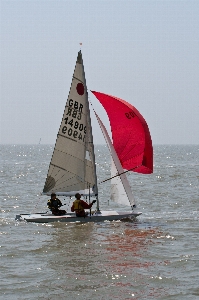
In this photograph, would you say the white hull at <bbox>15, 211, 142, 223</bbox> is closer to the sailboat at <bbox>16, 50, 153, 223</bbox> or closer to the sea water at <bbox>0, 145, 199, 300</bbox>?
the sailboat at <bbox>16, 50, 153, 223</bbox>

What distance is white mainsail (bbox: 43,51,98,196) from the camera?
26.0m

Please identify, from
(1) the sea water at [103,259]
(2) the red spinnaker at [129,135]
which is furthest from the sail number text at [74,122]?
(1) the sea water at [103,259]

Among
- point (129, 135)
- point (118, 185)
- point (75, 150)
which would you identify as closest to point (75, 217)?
→ point (118, 185)

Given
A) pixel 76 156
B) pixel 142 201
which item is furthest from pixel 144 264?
pixel 142 201

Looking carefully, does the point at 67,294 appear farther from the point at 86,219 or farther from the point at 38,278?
the point at 86,219

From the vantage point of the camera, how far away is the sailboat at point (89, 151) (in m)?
25.3

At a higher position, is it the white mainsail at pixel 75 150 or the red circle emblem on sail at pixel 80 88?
the red circle emblem on sail at pixel 80 88

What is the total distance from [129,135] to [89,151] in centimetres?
193

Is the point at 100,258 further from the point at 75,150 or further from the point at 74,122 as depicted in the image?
the point at 74,122

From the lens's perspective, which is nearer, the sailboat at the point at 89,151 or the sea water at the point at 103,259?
the sea water at the point at 103,259

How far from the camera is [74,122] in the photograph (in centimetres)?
2609

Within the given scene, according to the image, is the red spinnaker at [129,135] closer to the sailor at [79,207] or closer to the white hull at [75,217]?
the white hull at [75,217]

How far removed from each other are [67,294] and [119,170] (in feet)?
34.0

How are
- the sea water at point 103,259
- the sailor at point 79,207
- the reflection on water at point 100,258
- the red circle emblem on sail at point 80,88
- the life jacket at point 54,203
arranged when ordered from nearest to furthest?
the sea water at point 103,259 < the reflection on water at point 100,258 < the sailor at point 79,207 < the life jacket at point 54,203 < the red circle emblem on sail at point 80,88
